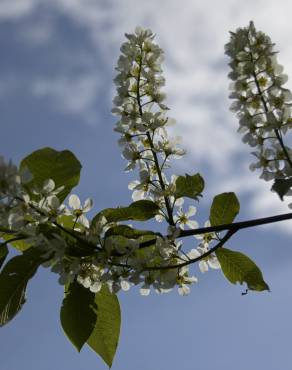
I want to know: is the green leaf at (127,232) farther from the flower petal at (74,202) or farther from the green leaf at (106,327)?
the green leaf at (106,327)

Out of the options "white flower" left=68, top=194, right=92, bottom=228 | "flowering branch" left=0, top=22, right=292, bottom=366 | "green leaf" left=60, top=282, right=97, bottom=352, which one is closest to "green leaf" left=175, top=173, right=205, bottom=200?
"flowering branch" left=0, top=22, right=292, bottom=366

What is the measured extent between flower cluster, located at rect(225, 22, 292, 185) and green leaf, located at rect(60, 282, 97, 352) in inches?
25.8

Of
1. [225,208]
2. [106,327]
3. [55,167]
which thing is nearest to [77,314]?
[106,327]

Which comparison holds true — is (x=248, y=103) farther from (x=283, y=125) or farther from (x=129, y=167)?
(x=129, y=167)

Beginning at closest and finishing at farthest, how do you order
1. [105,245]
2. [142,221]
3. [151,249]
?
[105,245], [151,249], [142,221]

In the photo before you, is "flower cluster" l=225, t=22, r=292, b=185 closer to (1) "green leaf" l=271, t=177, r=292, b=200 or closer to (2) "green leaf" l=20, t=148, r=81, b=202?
(1) "green leaf" l=271, t=177, r=292, b=200

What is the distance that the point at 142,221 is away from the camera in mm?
2113

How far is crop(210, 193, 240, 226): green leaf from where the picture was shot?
2086mm

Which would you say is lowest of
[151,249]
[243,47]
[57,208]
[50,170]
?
[151,249]

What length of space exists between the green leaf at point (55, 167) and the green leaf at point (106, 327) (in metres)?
0.37

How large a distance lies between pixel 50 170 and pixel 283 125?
27.5 inches

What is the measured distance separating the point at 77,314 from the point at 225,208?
57 cm

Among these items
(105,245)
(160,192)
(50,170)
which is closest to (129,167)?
(160,192)

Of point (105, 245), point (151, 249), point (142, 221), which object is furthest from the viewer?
point (142, 221)
